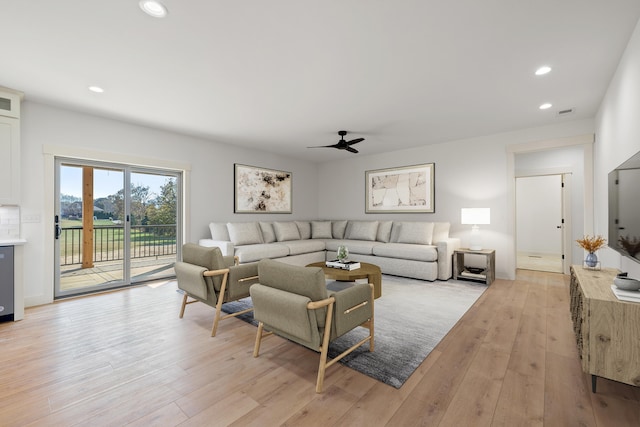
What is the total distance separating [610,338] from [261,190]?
5.62 metres

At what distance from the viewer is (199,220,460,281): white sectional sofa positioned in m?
4.73

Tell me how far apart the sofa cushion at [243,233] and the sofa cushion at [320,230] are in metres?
1.56

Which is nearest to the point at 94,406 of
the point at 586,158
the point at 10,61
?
the point at 10,61

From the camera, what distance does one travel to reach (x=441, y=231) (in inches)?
207

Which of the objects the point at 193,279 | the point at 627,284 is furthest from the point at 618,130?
the point at 193,279

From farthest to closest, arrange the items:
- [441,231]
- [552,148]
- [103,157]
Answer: [441,231], [552,148], [103,157]

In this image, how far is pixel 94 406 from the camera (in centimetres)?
167

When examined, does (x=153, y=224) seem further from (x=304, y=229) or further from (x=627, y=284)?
(x=627, y=284)

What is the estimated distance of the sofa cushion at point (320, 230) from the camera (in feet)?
22.0

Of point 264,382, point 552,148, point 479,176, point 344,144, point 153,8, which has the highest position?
point 153,8

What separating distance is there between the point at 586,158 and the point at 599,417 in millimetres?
4015

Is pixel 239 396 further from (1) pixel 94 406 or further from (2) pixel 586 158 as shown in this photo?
(2) pixel 586 158

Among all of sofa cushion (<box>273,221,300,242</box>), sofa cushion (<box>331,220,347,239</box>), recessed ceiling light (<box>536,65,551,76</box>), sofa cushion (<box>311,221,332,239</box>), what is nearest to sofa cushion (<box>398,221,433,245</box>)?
sofa cushion (<box>331,220,347,239</box>)

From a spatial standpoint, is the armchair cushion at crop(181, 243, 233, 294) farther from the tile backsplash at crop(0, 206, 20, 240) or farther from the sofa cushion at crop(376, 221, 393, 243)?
the sofa cushion at crop(376, 221, 393, 243)
